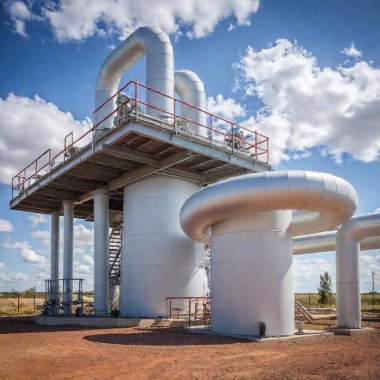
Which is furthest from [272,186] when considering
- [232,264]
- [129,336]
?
[129,336]

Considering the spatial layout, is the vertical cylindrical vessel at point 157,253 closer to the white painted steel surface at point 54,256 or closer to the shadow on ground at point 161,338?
the shadow on ground at point 161,338

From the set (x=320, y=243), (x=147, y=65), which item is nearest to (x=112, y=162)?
(x=147, y=65)

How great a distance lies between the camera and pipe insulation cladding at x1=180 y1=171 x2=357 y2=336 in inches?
563

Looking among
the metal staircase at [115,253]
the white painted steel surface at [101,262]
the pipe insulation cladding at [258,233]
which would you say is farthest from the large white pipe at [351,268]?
the metal staircase at [115,253]

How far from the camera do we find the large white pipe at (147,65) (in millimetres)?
21938

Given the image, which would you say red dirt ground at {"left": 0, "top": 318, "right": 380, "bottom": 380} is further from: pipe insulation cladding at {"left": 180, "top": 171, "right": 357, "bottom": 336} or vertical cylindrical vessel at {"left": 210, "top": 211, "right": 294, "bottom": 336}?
pipe insulation cladding at {"left": 180, "top": 171, "right": 357, "bottom": 336}

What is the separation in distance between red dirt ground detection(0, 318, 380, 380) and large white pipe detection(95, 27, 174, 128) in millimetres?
11028

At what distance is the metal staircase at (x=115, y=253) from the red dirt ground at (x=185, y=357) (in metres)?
12.3

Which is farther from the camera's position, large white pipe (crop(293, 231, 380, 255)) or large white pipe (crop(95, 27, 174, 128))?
large white pipe (crop(293, 231, 380, 255))

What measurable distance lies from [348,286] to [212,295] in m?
5.18

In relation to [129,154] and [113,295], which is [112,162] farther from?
[113,295]

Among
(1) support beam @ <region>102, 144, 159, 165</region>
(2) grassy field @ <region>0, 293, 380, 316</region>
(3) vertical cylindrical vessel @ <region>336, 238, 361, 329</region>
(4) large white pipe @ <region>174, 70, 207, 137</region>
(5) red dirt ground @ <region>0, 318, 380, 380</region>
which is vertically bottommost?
(2) grassy field @ <region>0, 293, 380, 316</region>

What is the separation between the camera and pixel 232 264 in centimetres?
1580

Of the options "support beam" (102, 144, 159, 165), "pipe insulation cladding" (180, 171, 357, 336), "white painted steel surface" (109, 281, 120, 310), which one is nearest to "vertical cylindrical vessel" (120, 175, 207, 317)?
"support beam" (102, 144, 159, 165)
